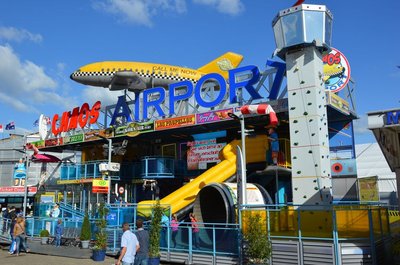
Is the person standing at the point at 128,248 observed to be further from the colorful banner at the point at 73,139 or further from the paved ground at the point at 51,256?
the colorful banner at the point at 73,139

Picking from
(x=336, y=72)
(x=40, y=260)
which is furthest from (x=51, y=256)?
(x=336, y=72)

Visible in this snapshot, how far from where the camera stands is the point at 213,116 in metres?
22.9

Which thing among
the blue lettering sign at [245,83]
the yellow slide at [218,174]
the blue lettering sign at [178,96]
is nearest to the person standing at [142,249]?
the yellow slide at [218,174]

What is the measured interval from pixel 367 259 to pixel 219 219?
9458 mm

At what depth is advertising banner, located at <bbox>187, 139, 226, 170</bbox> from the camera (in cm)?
2539

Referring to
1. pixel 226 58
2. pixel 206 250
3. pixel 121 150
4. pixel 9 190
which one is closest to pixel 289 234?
pixel 206 250

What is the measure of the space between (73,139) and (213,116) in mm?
13280

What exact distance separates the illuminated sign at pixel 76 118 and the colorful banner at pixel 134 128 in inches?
130

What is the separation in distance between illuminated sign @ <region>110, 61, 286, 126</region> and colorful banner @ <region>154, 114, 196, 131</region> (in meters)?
0.70

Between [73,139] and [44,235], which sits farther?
[73,139]

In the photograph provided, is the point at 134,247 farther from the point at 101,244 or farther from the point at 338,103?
the point at 338,103

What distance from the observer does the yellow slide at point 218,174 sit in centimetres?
2088

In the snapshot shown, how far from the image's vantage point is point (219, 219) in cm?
2058

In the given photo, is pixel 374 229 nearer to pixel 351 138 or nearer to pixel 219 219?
pixel 219 219
